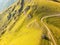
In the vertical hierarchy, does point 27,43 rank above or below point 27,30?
below

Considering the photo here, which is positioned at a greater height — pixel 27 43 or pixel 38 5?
pixel 38 5

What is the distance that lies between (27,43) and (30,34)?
10 cm

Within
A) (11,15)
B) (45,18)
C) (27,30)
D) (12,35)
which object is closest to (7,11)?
(11,15)

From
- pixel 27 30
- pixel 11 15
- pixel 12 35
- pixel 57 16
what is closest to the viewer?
pixel 57 16

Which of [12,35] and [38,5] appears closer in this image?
[38,5]

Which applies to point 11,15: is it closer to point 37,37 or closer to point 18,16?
point 18,16

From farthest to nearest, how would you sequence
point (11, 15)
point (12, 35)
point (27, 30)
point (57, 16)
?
point (11, 15)
point (12, 35)
point (27, 30)
point (57, 16)

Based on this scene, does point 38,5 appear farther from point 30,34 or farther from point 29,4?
point 30,34

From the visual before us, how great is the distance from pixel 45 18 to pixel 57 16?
120 millimetres

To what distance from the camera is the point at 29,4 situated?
232 cm

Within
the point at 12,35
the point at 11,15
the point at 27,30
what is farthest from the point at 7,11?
the point at 27,30

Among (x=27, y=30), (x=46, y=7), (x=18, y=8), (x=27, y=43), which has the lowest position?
(x=27, y=43)

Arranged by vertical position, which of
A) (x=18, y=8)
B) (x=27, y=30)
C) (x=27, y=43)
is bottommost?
(x=27, y=43)

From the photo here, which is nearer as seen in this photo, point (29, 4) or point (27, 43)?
point (27, 43)
